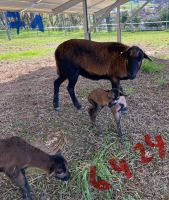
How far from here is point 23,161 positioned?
2.75m

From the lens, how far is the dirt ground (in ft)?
10.7

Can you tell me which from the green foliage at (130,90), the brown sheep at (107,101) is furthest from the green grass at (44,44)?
the brown sheep at (107,101)

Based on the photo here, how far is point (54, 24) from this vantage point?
99.3ft

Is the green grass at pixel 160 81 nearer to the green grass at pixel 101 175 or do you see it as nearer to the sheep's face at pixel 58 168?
the green grass at pixel 101 175

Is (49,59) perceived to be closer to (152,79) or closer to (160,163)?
(152,79)

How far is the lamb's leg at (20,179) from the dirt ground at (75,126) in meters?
0.19

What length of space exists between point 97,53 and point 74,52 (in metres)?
0.33

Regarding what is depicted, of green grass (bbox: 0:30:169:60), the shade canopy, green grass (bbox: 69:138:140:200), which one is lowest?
green grass (bbox: 0:30:169:60)

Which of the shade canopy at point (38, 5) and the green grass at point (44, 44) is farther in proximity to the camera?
the green grass at point (44, 44)

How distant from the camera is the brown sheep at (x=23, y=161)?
2.72 metres

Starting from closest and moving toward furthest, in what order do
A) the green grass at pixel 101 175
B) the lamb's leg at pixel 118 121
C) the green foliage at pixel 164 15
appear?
the green grass at pixel 101 175 → the lamb's leg at pixel 118 121 → the green foliage at pixel 164 15

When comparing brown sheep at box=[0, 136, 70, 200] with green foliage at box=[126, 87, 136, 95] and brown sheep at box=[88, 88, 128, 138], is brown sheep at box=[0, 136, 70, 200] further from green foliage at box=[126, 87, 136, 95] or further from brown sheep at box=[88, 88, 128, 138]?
green foliage at box=[126, 87, 136, 95]

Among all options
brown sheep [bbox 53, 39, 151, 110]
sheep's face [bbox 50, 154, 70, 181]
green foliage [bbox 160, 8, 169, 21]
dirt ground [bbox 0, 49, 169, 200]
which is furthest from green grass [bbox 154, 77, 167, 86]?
green foliage [bbox 160, 8, 169, 21]

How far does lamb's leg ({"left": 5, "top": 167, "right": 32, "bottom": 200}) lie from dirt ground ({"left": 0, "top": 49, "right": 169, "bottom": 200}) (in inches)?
7.5
